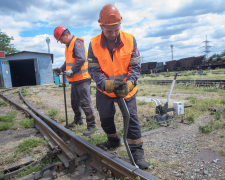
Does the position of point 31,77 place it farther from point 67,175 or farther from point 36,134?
point 67,175

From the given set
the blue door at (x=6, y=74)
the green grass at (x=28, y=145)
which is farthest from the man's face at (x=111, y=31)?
the blue door at (x=6, y=74)

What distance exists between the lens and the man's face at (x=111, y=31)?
241 cm

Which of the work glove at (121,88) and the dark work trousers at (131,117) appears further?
the dark work trousers at (131,117)

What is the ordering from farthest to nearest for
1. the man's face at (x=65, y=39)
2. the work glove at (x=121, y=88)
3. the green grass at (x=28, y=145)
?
the man's face at (x=65, y=39)
the green grass at (x=28, y=145)
the work glove at (x=121, y=88)

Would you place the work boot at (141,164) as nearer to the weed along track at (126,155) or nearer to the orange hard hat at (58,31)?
the weed along track at (126,155)

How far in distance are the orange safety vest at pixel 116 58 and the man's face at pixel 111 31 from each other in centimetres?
12

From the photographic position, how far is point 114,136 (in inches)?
118

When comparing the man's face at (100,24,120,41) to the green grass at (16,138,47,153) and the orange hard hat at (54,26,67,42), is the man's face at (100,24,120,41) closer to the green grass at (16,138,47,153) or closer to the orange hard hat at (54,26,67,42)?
the orange hard hat at (54,26,67,42)

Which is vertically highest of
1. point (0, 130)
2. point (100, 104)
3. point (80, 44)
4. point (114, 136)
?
point (80, 44)

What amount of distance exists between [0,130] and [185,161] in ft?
14.5

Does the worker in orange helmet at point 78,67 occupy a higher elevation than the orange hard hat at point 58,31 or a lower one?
lower

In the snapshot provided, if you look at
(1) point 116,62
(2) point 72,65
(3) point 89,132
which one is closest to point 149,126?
(3) point 89,132

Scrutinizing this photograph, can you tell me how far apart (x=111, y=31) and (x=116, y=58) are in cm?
36

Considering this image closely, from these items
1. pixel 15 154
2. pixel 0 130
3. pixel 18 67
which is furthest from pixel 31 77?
pixel 15 154
